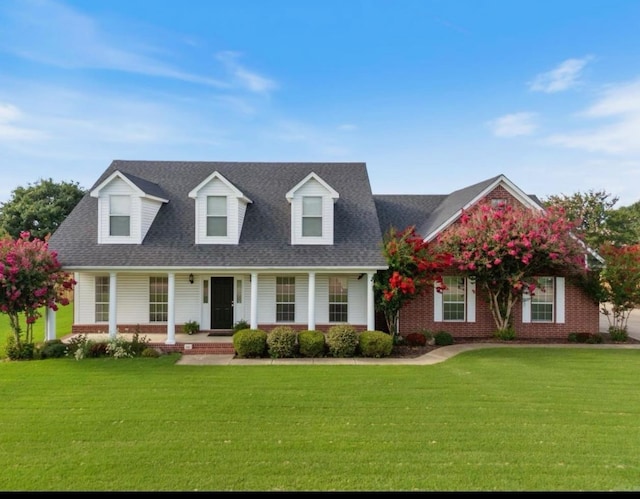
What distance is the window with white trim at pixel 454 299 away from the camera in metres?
16.6

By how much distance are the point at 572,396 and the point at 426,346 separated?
6413 mm

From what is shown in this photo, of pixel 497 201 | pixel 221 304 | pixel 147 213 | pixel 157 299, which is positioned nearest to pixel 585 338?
pixel 497 201

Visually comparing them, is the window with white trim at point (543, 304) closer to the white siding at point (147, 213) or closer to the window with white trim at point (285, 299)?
the window with white trim at point (285, 299)

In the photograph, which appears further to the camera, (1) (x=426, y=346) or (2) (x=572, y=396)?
(1) (x=426, y=346)

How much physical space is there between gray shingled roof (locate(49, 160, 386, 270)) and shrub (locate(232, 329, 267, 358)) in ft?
8.52

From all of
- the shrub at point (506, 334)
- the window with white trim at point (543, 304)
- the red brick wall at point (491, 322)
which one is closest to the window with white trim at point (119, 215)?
the red brick wall at point (491, 322)

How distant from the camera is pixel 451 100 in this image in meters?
19.1

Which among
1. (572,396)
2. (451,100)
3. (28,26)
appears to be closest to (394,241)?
(572,396)

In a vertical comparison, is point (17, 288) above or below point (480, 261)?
below

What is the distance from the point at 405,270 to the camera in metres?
14.1

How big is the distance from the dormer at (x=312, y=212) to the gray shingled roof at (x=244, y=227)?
43 centimetres

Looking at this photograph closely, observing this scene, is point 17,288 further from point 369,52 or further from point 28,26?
point 369,52

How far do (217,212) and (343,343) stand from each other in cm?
709
